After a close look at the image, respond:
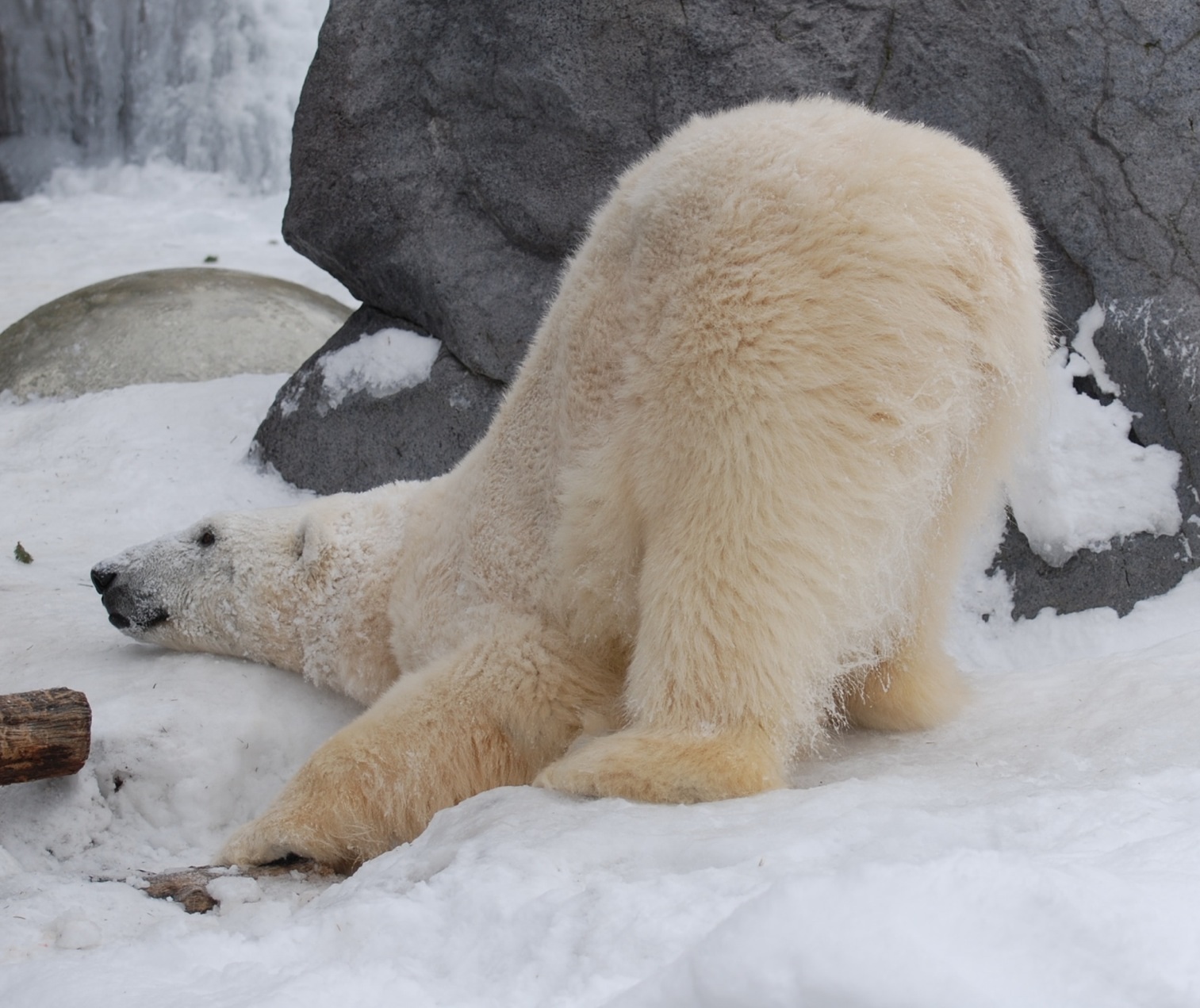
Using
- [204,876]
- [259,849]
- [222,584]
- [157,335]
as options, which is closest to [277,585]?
[222,584]

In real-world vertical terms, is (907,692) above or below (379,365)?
below

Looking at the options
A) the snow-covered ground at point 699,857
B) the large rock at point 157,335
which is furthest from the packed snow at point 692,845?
the large rock at point 157,335

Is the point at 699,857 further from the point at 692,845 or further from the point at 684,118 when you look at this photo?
the point at 684,118

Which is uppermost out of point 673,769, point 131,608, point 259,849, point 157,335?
point 157,335

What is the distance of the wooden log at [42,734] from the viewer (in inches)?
92.8

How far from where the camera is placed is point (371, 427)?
497 cm

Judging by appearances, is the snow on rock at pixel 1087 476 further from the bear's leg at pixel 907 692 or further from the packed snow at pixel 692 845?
the bear's leg at pixel 907 692

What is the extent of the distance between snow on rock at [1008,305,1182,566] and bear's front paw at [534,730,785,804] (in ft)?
6.48

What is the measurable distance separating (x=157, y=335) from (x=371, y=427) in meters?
1.71

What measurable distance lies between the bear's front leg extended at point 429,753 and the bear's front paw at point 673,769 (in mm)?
267

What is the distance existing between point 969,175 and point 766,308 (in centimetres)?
48

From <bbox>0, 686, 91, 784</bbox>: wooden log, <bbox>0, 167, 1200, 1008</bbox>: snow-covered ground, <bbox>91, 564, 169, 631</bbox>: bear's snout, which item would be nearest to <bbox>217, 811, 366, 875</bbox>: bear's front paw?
<bbox>0, 167, 1200, 1008</bbox>: snow-covered ground

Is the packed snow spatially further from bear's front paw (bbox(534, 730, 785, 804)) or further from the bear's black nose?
the bear's black nose

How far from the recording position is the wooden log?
92.8 inches
